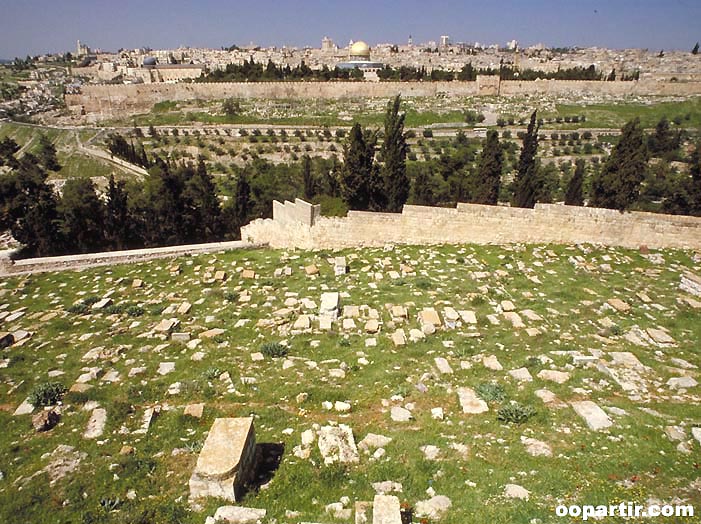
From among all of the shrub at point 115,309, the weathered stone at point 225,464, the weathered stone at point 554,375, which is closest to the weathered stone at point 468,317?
the weathered stone at point 554,375

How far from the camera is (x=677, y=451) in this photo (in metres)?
4.71

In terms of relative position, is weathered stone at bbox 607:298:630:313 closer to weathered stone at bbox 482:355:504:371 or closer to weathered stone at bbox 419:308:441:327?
weathered stone at bbox 482:355:504:371

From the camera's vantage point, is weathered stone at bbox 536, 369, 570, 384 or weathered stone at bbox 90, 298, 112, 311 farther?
weathered stone at bbox 90, 298, 112, 311

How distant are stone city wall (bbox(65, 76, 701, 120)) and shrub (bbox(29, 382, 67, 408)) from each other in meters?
64.0

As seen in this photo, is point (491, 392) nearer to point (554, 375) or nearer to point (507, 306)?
point (554, 375)

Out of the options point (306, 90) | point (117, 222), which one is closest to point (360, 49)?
point (306, 90)

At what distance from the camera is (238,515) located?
162 inches

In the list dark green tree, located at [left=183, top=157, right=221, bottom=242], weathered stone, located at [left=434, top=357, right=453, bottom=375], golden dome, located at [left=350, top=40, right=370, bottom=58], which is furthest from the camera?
golden dome, located at [left=350, top=40, right=370, bottom=58]

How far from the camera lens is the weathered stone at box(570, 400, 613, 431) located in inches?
203

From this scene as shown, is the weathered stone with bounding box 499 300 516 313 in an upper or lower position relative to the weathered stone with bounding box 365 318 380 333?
upper

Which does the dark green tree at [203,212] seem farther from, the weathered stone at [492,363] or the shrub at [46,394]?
the weathered stone at [492,363]

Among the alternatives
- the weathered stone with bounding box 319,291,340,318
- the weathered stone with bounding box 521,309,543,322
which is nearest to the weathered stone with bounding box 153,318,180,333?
the weathered stone with bounding box 319,291,340,318

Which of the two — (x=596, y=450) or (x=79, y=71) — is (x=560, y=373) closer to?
(x=596, y=450)

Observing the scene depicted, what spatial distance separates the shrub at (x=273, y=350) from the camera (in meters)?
7.33
